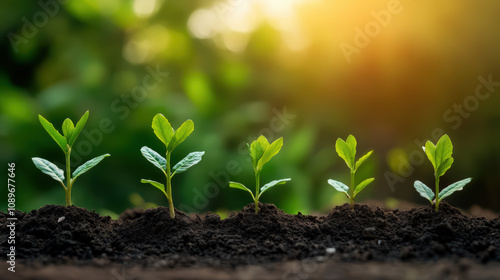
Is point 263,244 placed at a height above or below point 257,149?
below

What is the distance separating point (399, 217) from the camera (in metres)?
1.43

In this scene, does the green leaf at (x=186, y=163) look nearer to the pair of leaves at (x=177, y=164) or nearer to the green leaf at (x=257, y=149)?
the pair of leaves at (x=177, y=164)

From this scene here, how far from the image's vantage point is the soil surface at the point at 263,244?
1021mm

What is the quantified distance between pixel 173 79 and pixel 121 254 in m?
2.14

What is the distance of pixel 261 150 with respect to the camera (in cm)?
137

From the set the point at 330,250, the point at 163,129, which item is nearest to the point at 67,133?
the point at 163,129

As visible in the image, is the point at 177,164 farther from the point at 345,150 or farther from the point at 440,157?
the point at 440,157

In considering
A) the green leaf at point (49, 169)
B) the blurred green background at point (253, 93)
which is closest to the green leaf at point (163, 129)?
the green leaf at point (49, 169)

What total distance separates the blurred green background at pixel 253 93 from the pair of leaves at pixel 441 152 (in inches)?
56.3

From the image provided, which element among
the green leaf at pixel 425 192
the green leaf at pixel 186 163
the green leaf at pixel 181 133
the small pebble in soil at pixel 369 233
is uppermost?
the green leaf at pixel 181 133

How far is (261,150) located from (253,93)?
75.9 inches

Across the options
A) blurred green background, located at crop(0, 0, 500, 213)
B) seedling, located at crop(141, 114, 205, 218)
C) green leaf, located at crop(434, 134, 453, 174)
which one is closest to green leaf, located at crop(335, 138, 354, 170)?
green leaf, located at crop(434, 134, 453, 174)

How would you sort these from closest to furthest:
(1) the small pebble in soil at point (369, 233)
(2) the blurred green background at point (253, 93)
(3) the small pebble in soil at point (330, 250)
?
(3) the small pebble in soil at point (330, 250) < (1) the small pebble in soil at point (369, 233) < (2) the blurred green background at point (253, 93)

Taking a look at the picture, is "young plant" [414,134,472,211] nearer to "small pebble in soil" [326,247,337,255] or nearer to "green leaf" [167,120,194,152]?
"small pebble in soil" [326,247,337,255]
